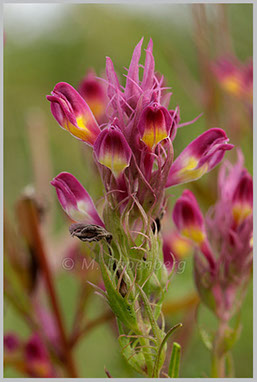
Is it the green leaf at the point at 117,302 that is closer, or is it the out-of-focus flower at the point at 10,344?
the green leaf at the point at 117,302

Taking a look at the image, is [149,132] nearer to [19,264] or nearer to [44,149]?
[19,264]

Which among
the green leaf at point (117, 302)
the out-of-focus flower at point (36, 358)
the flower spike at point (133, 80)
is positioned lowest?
the out-of-focus flower at point (36, 358)

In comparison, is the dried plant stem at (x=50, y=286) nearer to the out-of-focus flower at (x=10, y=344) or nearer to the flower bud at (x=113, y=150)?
the out-of-focus flower at (x=10, y=344)

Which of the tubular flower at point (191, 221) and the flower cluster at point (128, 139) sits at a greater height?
the flower cluster at point (128, 139)

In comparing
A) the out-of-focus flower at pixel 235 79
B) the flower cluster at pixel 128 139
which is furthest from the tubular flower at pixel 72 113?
the out-of-focus flower at pixel 235 79

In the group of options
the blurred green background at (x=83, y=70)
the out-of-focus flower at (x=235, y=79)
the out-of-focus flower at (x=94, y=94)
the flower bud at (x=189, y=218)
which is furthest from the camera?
the blurred green background at (x=83, y=70)

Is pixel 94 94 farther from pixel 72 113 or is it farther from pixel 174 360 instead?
pixel 174 360

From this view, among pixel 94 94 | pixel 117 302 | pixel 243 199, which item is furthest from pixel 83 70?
pixel 117 302

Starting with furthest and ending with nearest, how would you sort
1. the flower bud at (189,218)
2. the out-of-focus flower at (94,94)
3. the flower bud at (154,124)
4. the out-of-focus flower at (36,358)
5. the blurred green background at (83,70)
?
1. the blurred green background at (83,70)
2. the out-of-focus flower at (36,358)
3. the out-of-focus flower at (94,94)
4. the flower bud at (189,218)
5. the flower bud at (154,124)
